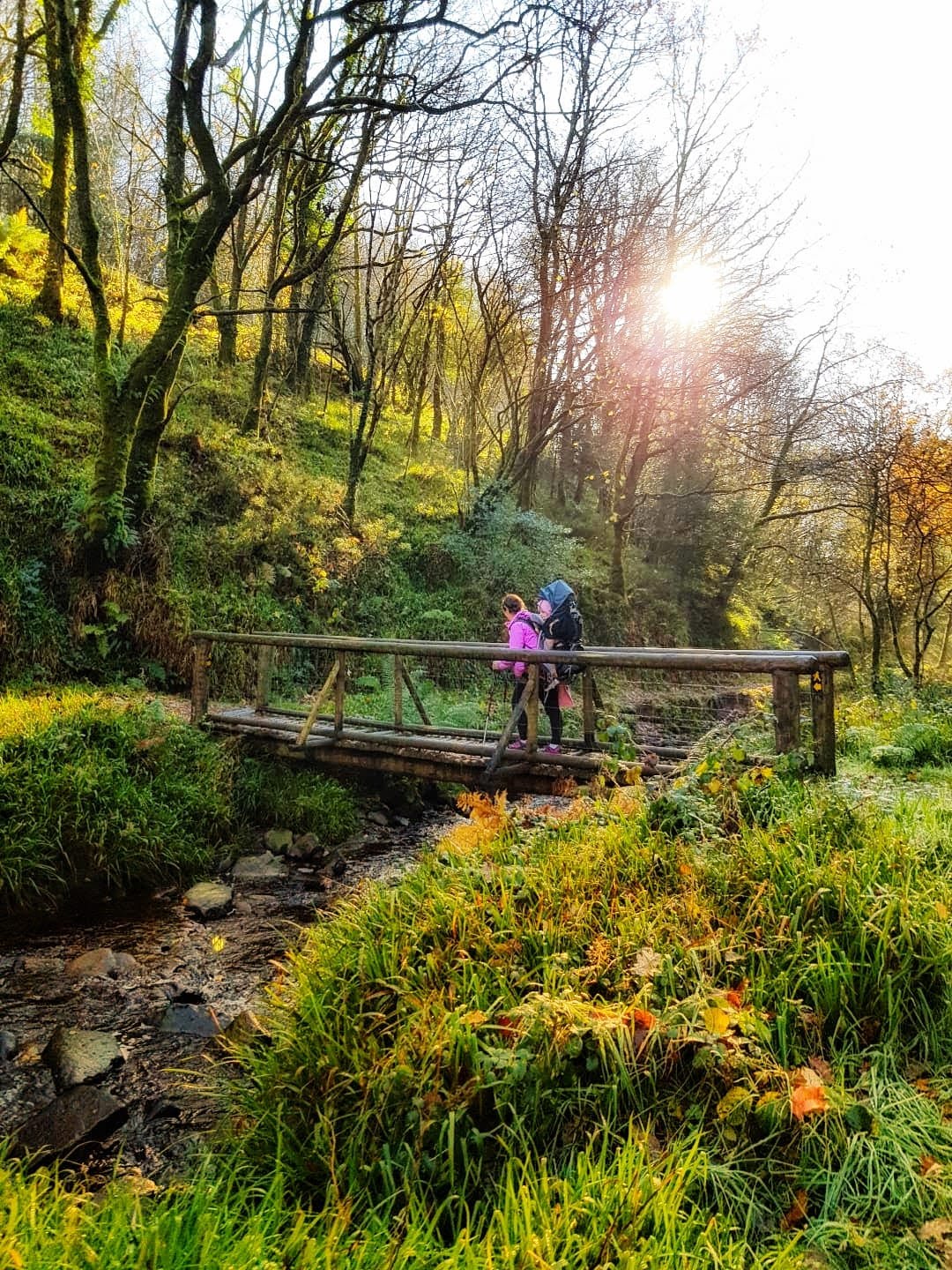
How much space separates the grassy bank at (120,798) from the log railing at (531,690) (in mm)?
920

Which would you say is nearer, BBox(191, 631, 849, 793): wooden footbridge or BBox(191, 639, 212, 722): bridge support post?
BBox(191, 631, 849, 793): wooden footbridge

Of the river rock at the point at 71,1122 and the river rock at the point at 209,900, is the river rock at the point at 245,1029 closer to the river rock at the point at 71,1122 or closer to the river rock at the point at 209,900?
the river rock at the point at 71,1122

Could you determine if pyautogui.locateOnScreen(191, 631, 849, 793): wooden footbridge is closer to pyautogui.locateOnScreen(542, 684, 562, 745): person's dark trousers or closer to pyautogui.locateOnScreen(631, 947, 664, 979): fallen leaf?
pyautogui.locateOnScreen(542, 684, 562, 745): person's dark trousers

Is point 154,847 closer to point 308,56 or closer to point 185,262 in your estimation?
point 185,262

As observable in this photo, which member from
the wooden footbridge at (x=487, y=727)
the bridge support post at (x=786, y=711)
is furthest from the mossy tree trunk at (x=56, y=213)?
the bridge support post at (x=786, y=711)

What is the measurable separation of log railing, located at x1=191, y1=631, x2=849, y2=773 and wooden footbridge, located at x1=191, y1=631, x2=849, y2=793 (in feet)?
0.03

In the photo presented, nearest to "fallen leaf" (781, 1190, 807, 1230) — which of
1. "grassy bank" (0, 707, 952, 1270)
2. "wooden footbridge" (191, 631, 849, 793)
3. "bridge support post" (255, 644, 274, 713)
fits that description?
"grassy bank" (0, 707, 952, 1270)

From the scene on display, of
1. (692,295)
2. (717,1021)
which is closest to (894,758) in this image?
(717,1021)

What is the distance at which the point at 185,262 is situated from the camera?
9.99 meters

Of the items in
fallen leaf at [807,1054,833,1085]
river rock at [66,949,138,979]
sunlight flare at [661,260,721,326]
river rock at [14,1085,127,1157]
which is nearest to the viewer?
fallen leaf at [807,1054,833,1085]

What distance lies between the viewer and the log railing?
4.99m

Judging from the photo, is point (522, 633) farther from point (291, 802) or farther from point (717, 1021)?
point (717, 1021)

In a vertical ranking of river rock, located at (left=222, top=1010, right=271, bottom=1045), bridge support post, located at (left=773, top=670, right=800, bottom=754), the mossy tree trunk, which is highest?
the mossy tree trunk

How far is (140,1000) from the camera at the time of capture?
485 cm
